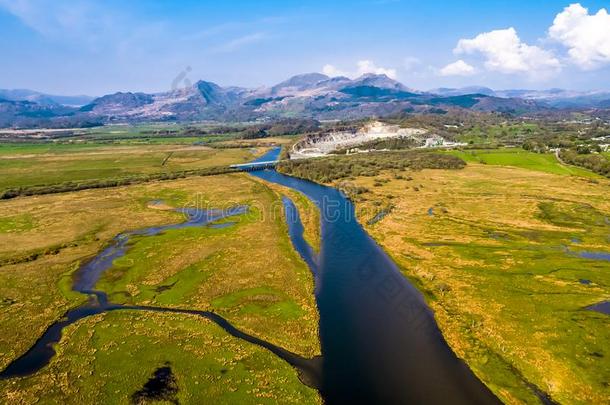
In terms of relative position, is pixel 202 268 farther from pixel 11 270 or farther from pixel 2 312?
pixel 11 270

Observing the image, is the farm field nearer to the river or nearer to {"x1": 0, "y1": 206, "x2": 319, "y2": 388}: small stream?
{"x1": 0, "y1": 206, "x2": 319, "y2": 388}: small stream

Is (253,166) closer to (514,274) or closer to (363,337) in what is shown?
(514,274)

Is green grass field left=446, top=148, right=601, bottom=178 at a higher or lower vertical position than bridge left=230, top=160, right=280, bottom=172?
lower

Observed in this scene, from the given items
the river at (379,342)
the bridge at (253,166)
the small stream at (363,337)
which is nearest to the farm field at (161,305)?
the small stream at (363,337)

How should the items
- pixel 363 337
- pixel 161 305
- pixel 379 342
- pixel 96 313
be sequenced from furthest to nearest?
1. pixel 161 305
2. pixel 96 313
3. pixel 363 337
4. pixel 379 342

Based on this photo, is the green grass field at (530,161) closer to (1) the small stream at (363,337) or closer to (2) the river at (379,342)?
(1) the small stream at (363,337)

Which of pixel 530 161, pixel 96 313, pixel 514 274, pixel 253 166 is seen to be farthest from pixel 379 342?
pixel 530 161

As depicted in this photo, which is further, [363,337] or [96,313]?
[96,313]

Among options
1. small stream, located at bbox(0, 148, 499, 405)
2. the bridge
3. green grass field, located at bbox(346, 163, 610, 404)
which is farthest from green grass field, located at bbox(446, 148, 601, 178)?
small stream, located at bbox(0, 148, 499, 405)

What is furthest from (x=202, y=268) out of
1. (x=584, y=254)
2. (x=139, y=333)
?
(x=584, y=254)
